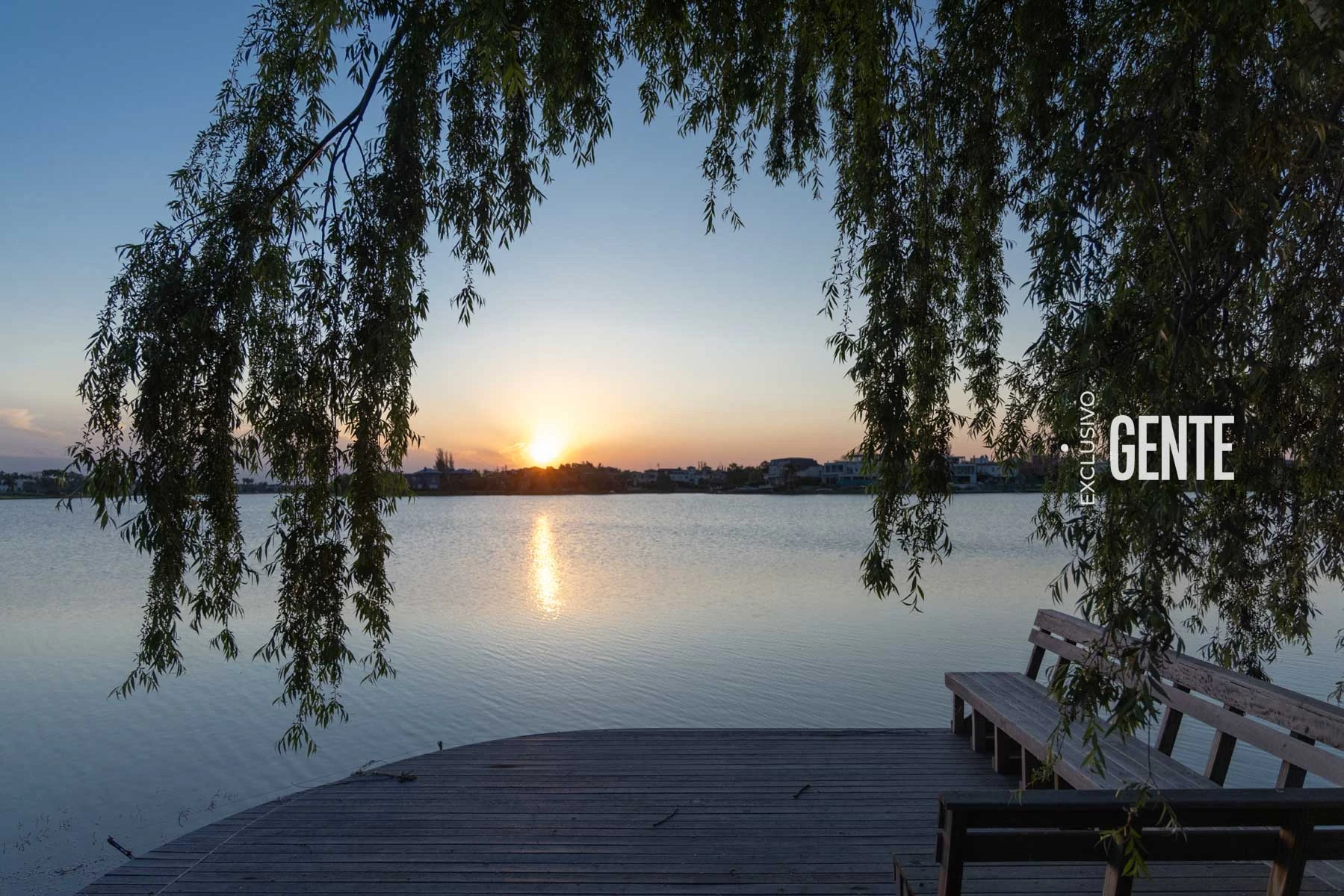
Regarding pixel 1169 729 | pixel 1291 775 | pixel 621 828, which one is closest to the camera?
pixel 1291 775

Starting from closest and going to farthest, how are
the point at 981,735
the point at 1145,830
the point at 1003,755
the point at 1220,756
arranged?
1. the point at 1145,830
2. the point at 1220,756
3. the point at 1003,755
4. the point at 981,735

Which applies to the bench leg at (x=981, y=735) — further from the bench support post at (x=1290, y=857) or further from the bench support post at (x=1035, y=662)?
the bench support post at (x=1290, y=857)

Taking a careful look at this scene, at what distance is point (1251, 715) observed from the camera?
12.1ft

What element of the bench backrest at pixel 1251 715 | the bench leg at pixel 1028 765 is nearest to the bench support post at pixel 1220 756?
the bench backrest at pixel 1251 715

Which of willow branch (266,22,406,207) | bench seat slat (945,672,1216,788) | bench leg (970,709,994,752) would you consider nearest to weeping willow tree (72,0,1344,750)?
willow branch (266,22,406,207)

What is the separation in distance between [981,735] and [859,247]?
120 inches

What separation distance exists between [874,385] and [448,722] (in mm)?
6193

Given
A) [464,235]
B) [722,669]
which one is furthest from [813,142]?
[722,669]

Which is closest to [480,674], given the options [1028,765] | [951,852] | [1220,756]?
[1028,765]

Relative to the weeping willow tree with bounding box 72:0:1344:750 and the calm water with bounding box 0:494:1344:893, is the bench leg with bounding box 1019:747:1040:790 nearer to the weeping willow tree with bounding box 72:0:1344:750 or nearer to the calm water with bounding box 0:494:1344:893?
the weeping willow tree with bounding box 72:0:1344:750

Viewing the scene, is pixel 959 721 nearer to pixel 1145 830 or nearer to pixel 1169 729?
pixel 1169 729

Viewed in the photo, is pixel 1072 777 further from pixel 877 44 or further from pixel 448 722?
pixel 448 722

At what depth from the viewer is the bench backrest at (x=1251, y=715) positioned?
280 centimetres

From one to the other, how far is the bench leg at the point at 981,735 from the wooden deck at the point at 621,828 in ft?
0.31
